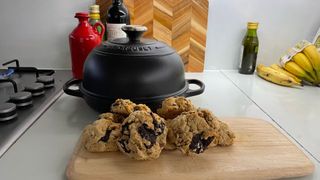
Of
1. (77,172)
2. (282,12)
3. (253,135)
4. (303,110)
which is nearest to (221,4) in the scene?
(282,12)

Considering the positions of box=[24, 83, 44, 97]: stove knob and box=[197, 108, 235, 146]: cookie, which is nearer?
box=[197, 108, 235, 146]: cookie

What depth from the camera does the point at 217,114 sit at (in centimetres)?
62

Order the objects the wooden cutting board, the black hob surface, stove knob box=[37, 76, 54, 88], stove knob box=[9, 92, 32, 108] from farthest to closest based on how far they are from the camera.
Result: stove knob box=[37, 76, 54, 88], stove knob box=[9, 92, 32, 108], the black hob surface, the wooden cutting board

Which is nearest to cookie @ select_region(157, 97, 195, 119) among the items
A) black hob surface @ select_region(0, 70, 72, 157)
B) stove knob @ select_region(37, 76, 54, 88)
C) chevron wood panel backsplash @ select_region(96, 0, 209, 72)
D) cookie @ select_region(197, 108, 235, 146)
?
cookie @ select_region(197, 108, 235, 146)

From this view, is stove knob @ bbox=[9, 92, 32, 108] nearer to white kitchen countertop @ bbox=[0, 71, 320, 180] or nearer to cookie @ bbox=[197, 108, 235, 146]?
white kitchen countertop @ bbox=[0, 71, 320, 180]

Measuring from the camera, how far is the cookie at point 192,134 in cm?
39

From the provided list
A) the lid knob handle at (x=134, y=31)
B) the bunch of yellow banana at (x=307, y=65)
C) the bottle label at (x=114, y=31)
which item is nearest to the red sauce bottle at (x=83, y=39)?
the bottle label at (x=114, y=31)

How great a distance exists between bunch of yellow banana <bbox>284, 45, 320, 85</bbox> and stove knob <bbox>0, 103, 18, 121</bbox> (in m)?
0.84

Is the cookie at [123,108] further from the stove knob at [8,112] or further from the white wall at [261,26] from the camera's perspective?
the white wall at [261,26]

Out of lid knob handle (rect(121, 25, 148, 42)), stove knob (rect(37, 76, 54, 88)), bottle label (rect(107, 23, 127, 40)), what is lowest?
→ stove knob (rect(37, 76, 54, 88))

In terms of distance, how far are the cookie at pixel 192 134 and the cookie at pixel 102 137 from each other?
9 centimetres

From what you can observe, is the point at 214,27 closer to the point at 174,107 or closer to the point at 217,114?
the point at 217,114

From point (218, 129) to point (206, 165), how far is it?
0.21ft

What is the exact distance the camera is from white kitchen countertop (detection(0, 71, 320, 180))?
0.40 metres
